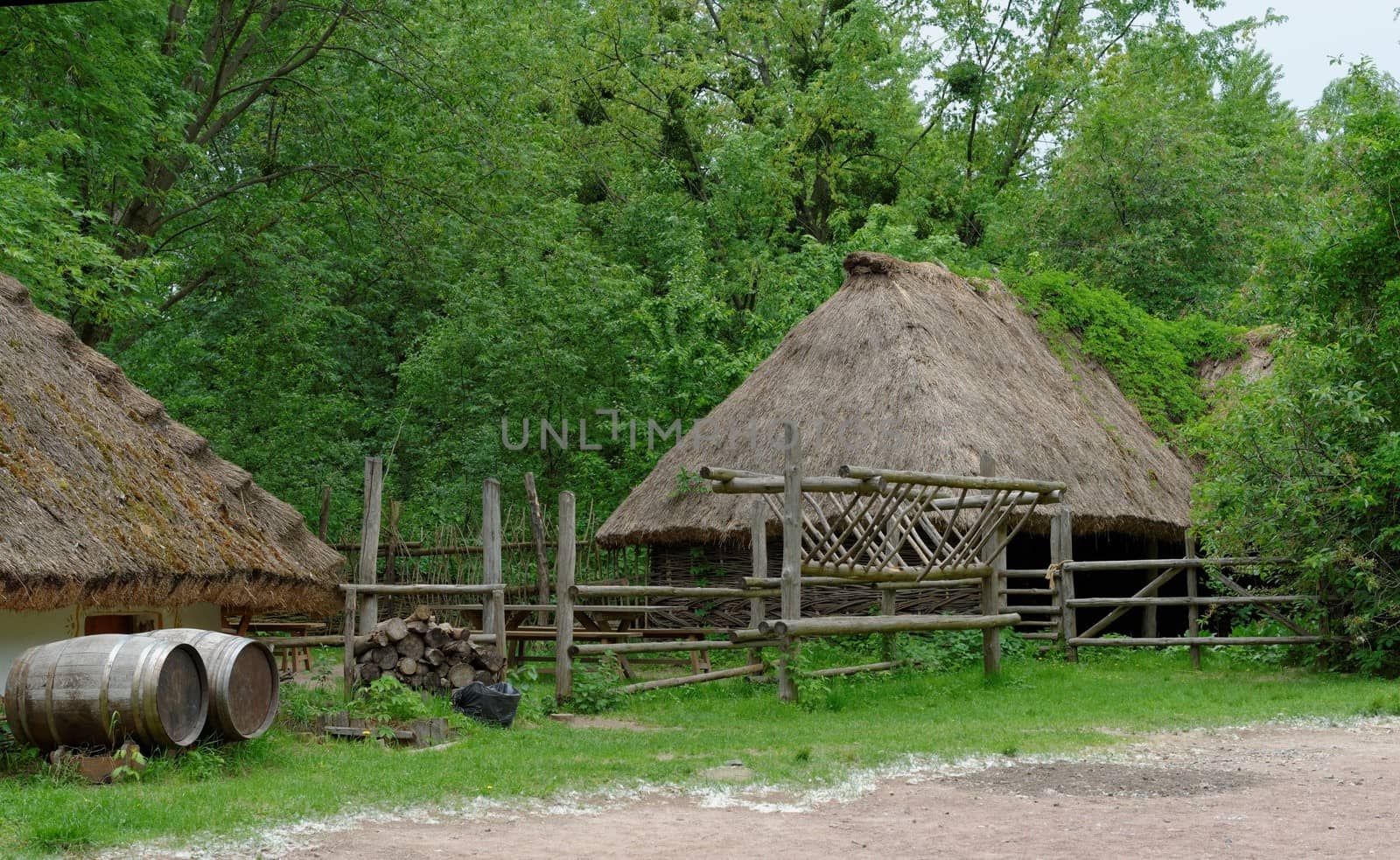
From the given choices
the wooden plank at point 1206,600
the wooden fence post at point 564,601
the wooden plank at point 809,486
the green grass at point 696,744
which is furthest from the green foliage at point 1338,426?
the wooden fence post at point 564,601

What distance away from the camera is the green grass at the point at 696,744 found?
20.4ft

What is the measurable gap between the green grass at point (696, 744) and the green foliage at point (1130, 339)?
674cm

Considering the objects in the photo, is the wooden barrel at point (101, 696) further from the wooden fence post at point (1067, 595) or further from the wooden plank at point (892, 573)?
the wooden fence post at point (1067, 595)

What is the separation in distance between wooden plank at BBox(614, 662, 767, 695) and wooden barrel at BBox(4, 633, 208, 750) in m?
4.39

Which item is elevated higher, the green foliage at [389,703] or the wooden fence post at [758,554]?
the wooden fence post at [758,554]

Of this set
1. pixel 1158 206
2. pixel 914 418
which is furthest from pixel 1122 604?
pixel 1158 206

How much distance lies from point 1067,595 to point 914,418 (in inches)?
100

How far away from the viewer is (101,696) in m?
7.14

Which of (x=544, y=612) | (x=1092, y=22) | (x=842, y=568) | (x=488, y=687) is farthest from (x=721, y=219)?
(x=488, y=687)

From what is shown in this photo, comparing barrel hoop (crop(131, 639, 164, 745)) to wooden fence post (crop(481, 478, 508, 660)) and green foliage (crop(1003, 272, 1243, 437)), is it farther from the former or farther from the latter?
green foliage (crop(1003, 272, 1243, 437))

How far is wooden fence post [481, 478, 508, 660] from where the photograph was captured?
35.9 feet

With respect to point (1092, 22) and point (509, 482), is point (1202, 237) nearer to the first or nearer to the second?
point (1092, 22)

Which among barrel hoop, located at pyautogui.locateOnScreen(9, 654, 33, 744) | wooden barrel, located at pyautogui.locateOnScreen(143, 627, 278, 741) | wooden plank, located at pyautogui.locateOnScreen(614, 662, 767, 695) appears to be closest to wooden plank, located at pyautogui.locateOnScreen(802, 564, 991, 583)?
wooden plank, located at pyautogui.locateOnScreen(614, 662, 767, 695)

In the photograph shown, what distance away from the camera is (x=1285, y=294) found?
44.0 feet
